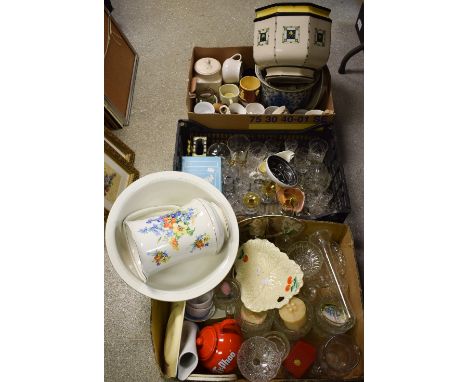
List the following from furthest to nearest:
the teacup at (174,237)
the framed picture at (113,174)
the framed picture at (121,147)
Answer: the framed picture at (121,147) < the framed picture at (113,174) < the teacup at (174,237)

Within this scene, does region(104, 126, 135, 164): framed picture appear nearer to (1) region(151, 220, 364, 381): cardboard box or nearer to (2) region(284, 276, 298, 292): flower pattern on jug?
(1) region(151, 220, 364, 381): cardboard box

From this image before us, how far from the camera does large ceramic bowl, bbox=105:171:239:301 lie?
869 mm

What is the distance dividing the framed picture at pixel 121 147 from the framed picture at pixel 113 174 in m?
0.04

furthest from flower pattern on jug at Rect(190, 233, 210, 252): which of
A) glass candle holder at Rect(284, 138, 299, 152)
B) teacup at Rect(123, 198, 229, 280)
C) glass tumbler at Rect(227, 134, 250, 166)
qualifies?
glass candle holder at Rect(284, 138, 299, 152)

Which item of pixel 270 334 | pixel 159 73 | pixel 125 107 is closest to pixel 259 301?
pixel 270 334

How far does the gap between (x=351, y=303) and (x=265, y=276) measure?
321mm

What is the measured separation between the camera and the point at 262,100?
1.65 m

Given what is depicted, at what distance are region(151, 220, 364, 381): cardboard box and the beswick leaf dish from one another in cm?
11

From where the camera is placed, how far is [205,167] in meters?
1.42

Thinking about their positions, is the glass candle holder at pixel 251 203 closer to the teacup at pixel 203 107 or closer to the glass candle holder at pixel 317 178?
the glass candle holder at pixel 317 178

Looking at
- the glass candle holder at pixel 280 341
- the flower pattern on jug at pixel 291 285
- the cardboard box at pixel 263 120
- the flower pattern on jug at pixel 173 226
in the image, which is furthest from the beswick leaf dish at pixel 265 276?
the cardboard box at pixel 263 120

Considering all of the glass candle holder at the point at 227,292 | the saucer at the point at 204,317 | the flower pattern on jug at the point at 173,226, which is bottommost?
the saucer at the point at 204,317

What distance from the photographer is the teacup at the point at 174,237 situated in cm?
83

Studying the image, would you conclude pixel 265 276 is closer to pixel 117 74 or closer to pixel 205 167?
pixel 205 167
